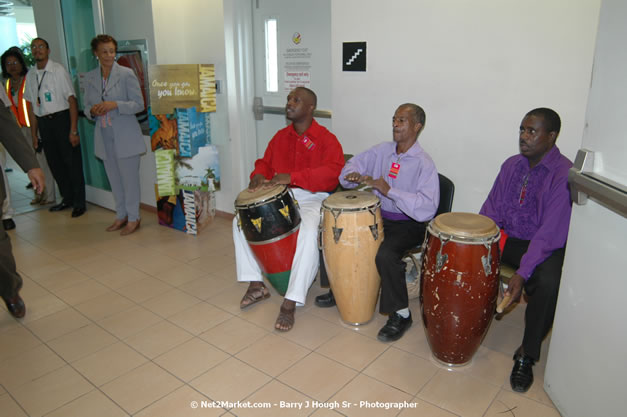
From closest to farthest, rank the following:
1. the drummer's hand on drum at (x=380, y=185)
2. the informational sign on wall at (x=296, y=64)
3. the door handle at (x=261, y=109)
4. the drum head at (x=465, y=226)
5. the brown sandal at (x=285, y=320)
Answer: the drum head at (x=465, y=226) < the drummer's hand on drum at (x=380, y=185) < the brown sandal at (x=285, y=320) < the informational sign on wall at (x=296, y=64) < the door handle at (x=261, y=109)

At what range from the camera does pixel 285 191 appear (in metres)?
2.79

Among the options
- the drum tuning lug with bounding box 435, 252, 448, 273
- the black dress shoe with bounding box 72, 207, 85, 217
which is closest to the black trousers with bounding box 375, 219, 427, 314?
the drum tuning lug with bounding box 435, 252, 448, 273

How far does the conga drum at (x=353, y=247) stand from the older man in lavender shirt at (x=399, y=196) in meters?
0.08

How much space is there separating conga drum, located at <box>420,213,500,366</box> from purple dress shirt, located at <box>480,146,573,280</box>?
9.4 inches

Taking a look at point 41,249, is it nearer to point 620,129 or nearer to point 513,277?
point 513,277

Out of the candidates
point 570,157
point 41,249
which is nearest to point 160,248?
point 41,249

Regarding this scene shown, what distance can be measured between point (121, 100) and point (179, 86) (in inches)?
22.6

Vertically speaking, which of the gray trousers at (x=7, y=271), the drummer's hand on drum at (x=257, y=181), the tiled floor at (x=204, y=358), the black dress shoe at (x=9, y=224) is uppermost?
the drummer's hand on drum at (x=257, y=181)

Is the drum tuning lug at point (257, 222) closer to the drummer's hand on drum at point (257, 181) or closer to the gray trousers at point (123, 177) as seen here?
the drummer's hand on drum at point (257, 181)

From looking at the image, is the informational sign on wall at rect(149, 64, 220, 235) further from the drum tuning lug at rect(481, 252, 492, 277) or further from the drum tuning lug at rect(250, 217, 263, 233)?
the drum tuning lug at rect(481, 252, 492, 277)

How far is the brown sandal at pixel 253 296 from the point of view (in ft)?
10.2

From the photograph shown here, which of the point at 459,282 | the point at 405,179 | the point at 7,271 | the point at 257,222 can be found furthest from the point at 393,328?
the point at 7,271

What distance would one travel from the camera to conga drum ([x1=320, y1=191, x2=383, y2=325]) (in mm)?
2609

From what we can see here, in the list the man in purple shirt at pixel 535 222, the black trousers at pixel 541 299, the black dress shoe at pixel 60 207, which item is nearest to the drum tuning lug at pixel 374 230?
the man in purple shirt at pixel 535 222
